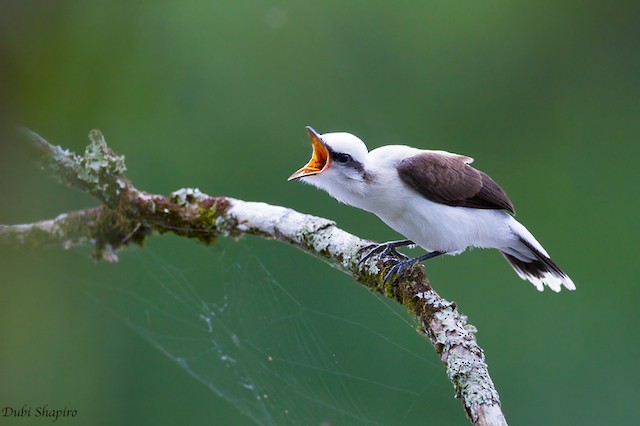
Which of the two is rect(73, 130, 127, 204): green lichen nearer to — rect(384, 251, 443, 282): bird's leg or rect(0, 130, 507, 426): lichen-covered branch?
rect(0, 130, 507, 426): lichen-covered branch

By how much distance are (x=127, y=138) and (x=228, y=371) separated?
2085mm

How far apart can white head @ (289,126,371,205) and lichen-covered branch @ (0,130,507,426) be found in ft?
0.54

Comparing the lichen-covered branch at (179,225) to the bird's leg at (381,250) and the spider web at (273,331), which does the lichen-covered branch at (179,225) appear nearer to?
the bird's leg at (381,250)

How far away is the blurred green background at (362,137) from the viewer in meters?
3.60

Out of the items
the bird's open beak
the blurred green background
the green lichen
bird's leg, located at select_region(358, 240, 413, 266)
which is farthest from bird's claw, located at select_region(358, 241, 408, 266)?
the green lichen

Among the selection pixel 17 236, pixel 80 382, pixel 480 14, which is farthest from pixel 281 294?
pixel 480 14

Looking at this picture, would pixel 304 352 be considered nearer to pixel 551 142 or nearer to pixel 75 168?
pixel 75 168

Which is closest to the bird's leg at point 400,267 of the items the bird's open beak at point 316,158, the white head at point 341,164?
the white head at point 341,164

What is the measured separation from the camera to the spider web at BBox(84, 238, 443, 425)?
282 centimetres

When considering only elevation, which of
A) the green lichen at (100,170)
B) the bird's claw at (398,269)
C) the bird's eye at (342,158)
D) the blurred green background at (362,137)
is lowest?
the bird's claw at (398,269)

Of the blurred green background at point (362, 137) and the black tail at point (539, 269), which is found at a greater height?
the blurred green background at point (362, 137)

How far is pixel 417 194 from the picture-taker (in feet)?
7.32

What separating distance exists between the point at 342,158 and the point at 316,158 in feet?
0.26

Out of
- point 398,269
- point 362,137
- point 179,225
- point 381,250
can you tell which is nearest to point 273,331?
point 179,225
